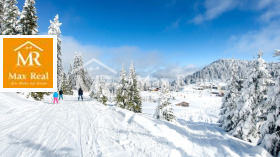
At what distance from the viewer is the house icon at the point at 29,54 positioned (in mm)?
13188

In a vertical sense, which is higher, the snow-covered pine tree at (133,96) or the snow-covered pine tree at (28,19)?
the snow-covered pine tree at (28,19)

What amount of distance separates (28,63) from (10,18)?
14.1 meters

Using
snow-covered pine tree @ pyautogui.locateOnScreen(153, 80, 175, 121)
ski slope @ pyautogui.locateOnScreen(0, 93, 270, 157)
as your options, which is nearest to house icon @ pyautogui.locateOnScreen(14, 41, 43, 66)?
ski slope @ pyautogui.locateOnScreen(0, 93, 270, 157)

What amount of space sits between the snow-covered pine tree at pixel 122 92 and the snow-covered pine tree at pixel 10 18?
19.1 metres

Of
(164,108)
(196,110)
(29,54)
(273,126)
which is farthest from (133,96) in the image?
(196,110)

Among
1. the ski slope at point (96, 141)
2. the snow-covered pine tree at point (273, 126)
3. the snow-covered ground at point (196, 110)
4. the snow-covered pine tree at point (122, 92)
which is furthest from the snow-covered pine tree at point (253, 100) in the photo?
the snow-covered ground at point (196, 110)

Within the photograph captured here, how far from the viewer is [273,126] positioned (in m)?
7.32

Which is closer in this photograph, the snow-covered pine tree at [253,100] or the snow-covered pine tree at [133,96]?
the snow-covered pine tree at [253,100]

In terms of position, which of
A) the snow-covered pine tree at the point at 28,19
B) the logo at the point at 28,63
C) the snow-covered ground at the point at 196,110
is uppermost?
the snow-covered pine tree at the point at 28,19

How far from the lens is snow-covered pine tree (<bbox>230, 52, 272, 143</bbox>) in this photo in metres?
13.3

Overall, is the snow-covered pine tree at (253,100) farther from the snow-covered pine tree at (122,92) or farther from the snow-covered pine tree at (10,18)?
the snow-covered pine tree at (10,18)

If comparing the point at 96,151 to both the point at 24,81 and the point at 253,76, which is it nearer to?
the point at 24,81

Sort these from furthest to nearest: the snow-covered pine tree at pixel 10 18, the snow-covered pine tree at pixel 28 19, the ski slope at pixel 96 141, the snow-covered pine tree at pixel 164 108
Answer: the snow-covered pine tree at pixel 164 108
the snow-covered pine tree at pixel 10 18
the snow-covered pine tree at pixel 28 19
the ski slope at pixel 96 141

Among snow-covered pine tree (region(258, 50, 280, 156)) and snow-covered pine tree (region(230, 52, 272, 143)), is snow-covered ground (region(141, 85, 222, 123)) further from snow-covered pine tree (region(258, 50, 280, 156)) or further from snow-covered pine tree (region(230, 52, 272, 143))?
snow-covered pine tree (region(258, 50, 280, 156))
